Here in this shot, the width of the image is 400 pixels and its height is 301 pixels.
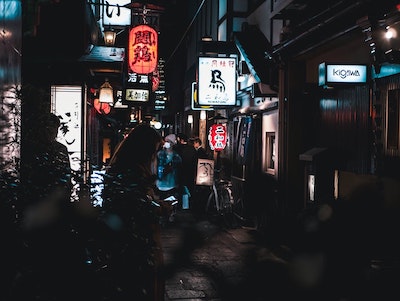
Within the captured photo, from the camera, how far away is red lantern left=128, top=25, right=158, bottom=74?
65.4 feet

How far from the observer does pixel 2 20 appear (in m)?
7.52

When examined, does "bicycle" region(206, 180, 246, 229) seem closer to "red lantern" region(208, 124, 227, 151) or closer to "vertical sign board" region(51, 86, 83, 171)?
"red lantern" region(208, 124, 227, 151)

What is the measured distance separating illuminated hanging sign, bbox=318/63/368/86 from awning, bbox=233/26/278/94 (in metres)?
4.28

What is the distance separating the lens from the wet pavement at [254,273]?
8312 mm

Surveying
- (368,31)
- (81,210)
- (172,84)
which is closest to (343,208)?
(368,31)

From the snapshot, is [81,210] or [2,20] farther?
[2,20]

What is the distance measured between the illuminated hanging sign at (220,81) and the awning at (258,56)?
1671 mm

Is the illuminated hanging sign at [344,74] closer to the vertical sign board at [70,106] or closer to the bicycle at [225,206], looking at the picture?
the bicycle at [225,206]

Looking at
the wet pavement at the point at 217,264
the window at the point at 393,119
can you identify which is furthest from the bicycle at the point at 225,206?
the window at the point at 393,119

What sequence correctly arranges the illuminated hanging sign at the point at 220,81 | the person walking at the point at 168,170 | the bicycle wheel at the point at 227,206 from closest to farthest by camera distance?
the bicycle wheel at the point at 227,206, the person walking at the point at 168,170, the illuminated hanging sign at the point at 220,81

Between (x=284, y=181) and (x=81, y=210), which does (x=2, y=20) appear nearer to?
(x=81, y=210)

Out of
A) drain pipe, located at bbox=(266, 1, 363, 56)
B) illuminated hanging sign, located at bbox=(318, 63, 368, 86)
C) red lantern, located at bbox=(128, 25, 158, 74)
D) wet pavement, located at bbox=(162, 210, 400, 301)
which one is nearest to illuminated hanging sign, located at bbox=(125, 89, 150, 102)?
red lantern, located at bbox=(128, 25, 158, 74)

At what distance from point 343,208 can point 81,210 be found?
22.2 ft

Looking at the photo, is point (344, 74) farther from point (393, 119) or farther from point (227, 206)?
point (227, 206)
